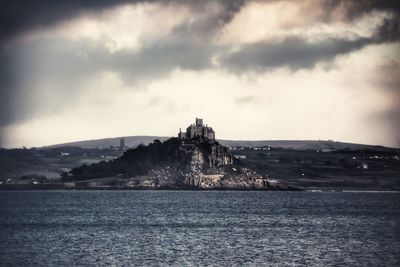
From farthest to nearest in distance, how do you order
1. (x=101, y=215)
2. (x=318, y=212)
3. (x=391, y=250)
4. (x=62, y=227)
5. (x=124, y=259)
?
1. (x=318, y=212)
2. (x=101, y=215)
3. (x=62, y=227)
4. (x=391, y=250)
5. (x=124, y=259)

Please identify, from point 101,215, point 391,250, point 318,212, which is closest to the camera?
point 391,250

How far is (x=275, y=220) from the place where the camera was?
10875 centimetres

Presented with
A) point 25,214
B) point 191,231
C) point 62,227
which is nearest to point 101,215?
point 25,214

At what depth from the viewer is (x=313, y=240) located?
7925cm

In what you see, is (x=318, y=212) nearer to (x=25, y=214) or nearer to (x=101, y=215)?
(x=101, y=215)

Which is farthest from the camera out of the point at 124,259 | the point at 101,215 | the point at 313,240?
the point at 101,215

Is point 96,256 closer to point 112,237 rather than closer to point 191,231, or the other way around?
point 112,237

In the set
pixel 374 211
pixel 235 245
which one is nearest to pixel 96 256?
pixel 235 245

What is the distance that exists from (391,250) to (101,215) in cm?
5571

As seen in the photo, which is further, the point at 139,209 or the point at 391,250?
the point at 139,209

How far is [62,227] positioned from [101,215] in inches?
899

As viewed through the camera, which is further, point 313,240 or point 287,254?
point 313,240

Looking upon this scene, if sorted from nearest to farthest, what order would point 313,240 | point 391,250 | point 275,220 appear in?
point 391,250, point 313,240, point 275,220

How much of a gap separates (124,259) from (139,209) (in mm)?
69263
